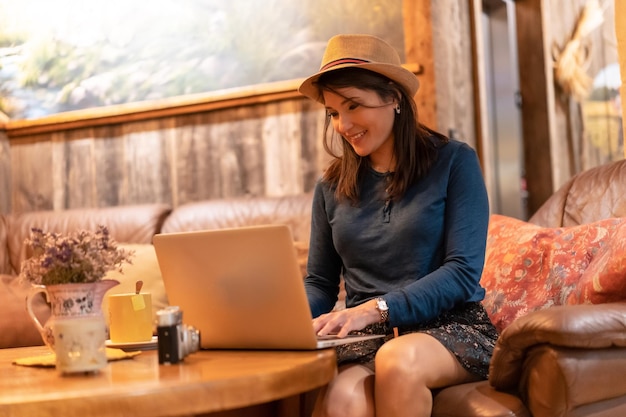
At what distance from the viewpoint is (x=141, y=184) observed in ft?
13.8

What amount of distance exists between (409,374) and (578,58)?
415cm

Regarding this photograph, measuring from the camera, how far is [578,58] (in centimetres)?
537

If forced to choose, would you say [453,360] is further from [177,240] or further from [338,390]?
[177,240]

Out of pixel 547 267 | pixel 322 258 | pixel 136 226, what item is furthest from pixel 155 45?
pixel 547 267

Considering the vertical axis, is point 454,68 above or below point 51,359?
above

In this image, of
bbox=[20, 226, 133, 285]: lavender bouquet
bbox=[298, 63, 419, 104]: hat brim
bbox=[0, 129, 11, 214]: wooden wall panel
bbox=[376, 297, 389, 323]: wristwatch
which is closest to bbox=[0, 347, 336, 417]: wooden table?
bbox=[20, 226, 133, 285]: lavender bouquet

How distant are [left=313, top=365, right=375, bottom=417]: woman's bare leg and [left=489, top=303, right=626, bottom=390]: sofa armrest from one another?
0.25 metres

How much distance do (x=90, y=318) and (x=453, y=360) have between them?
76 cm

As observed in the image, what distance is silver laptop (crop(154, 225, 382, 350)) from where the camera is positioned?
1.48 metres

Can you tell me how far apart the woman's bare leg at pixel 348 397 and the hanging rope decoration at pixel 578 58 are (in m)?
3.81

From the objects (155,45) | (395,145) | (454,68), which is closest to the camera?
(395,145)

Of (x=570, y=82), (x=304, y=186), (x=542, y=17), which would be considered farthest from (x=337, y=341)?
(x=570, y=82)

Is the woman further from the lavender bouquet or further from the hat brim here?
the lavender bouquet

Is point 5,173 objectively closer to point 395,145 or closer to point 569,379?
point 395,145
